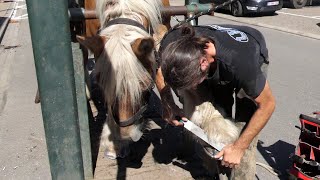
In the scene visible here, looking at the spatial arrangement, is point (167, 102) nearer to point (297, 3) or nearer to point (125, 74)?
point (125, 74)

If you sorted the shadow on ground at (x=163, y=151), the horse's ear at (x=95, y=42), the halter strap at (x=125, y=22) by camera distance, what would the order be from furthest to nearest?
the shadow on ground at (x=163, y=151), the halter strap at (x=125, y=22), the horse's ear at (x=95, y=42)

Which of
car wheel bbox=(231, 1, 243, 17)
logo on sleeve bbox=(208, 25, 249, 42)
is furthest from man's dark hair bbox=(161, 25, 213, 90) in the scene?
car wheel bbox=(231, 1, 243, 17)

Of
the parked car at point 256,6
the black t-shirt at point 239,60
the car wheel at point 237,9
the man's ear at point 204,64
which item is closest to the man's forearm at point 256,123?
the black t-shirt at point 239,60

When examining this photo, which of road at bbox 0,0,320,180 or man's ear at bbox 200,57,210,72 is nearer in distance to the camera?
man's ear at bbox 200,57,210,72

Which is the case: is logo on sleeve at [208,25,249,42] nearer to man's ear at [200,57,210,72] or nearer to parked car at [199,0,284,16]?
man's ear at [200,57,210,72]

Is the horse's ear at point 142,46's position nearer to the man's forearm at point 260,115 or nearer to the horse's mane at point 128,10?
the horse's mane at point 128,10

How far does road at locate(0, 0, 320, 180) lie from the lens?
3.30 metres

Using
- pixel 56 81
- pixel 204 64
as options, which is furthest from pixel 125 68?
pixel 56 81

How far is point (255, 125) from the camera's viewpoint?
7.10 feet

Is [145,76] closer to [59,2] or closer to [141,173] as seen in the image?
[141,173]

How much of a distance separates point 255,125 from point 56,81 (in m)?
1.46

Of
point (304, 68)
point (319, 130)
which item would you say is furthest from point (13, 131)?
point (304, 68)

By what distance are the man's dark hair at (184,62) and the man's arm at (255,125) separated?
431 millimetres

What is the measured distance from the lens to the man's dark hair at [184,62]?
1.93 m
